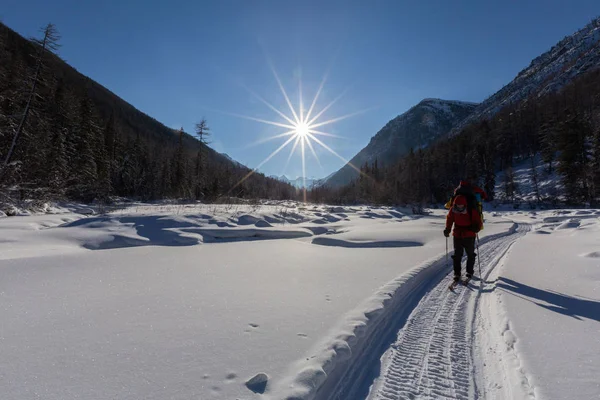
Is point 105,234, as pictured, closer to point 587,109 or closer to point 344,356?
point 344,356

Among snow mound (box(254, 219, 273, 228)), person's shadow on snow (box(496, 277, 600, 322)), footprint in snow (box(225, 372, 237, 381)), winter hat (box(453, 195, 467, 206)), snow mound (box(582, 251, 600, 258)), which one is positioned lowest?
person's shadow on snow (box(496, 277, 600, 322))

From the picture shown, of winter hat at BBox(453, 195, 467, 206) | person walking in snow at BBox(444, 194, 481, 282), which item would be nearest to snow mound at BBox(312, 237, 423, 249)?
person walking in snow at BBox(444, 194, 481, 282)

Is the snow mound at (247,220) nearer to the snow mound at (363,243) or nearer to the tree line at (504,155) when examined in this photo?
the snow mound at (363,243)

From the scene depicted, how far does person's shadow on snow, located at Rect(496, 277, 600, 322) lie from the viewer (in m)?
3.21

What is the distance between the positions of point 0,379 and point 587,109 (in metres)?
89.4

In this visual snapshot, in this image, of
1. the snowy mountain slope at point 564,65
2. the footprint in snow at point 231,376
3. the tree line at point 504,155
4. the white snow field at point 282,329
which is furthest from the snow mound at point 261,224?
the snowy mountain slope at point 564,65

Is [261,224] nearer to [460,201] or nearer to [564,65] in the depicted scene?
[460,201]

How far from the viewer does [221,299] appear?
3.27m

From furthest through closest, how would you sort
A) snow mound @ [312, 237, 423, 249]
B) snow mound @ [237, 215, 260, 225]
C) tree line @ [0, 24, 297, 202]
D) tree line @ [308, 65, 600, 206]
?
tree line @ [308, 65, 600, 206] < tree line @ [0, 24, 297, 202] < snow mound @ [237, 215, 260, 225] < snow mound @ [312, 237, 423, 249]

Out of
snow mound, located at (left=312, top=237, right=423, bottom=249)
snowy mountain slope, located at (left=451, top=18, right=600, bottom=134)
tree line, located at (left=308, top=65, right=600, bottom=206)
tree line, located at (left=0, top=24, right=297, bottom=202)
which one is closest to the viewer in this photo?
snow mound, located at (left=312, top=237, right=423, bottom=249)

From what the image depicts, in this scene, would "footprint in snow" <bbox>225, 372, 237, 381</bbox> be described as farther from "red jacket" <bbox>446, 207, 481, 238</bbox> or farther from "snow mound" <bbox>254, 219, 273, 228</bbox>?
"snow mound" <bbox>254, 219, 273, 228</bbox>

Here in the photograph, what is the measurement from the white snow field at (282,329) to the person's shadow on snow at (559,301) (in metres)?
0.02

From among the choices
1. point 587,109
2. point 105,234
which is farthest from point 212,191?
point 587,109

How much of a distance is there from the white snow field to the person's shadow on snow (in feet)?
0.08
